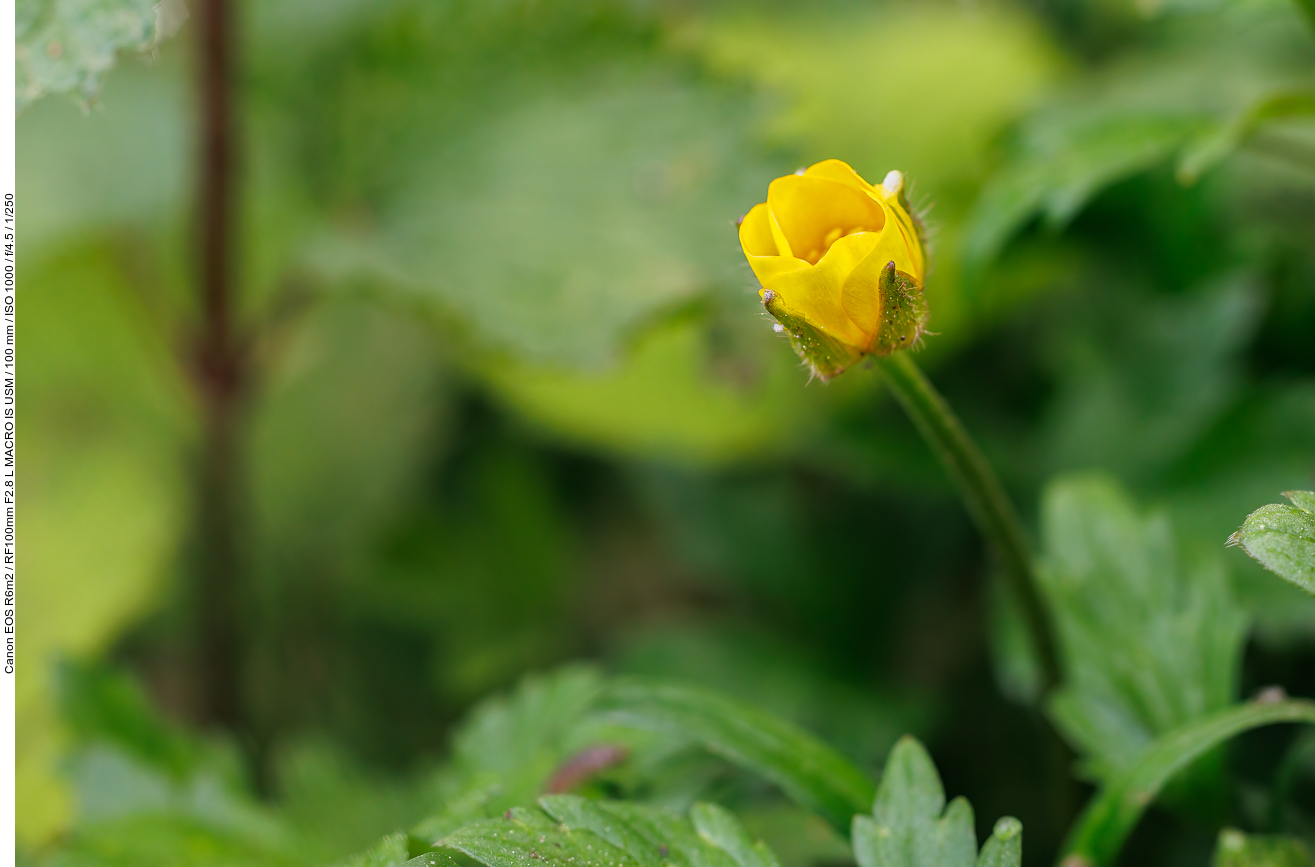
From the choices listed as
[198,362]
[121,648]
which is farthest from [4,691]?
[121,648]

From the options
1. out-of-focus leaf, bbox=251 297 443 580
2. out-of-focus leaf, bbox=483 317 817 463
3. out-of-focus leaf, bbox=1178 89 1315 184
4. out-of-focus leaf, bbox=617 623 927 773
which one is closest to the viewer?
out-of-focus leaf, bbox=1178 89 1315 184

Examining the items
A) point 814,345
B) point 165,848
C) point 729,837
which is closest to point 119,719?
point 165,848

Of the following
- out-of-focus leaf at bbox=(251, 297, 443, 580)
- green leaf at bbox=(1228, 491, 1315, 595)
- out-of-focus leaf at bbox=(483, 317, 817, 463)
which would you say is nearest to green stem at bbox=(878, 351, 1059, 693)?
green leaf at bbox=(1228, 491, 1315, 595)

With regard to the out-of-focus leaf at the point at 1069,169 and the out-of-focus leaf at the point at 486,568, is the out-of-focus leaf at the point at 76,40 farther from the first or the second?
the out-of-focus leaf at the point at 486,568

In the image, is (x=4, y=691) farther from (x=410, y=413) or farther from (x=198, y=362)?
(x=410, y=413)

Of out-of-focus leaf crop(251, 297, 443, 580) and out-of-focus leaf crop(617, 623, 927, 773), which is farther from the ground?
out-of-focus leaf crop(251, 297, 443, 580)

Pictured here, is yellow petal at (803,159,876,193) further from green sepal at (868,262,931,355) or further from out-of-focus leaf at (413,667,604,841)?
out-of-focus leaf at (413,667,604,841)
